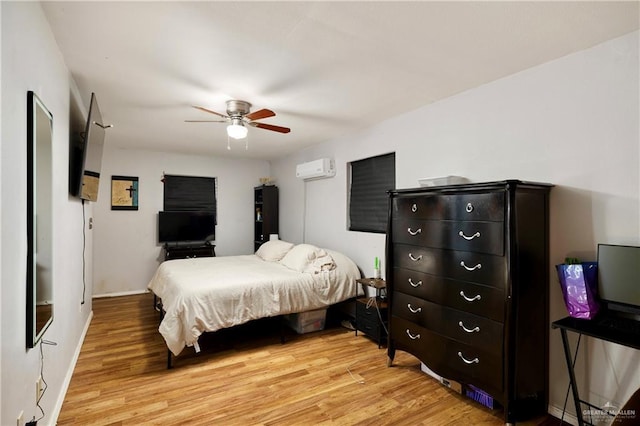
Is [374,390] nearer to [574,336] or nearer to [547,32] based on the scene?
[574,336]

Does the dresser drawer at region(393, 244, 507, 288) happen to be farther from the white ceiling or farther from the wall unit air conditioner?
the wall unit air conditioner

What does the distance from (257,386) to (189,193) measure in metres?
4.12

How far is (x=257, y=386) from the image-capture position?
2564 mm

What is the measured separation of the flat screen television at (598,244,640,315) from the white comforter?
7.66ft

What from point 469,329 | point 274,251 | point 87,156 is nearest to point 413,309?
point 469,329

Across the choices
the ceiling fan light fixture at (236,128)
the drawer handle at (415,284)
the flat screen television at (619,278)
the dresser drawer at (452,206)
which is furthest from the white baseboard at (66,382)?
the flat screen television at (619,278)

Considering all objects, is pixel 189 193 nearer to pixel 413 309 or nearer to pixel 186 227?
pixel 186 227

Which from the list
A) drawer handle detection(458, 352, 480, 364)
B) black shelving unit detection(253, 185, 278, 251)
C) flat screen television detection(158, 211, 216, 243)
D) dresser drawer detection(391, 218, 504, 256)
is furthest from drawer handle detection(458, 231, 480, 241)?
flat screen television detection(158, 211, 216, 243)

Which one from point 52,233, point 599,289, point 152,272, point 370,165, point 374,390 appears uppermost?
point 370,165

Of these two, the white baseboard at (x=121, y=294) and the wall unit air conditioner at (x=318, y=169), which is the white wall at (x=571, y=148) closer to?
the wall unit air conditioner at (x=318, y=169)

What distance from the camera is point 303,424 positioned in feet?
6.91

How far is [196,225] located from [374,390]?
14.1ft

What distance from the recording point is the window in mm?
3744

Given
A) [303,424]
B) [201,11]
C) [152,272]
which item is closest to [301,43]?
[201,11]
